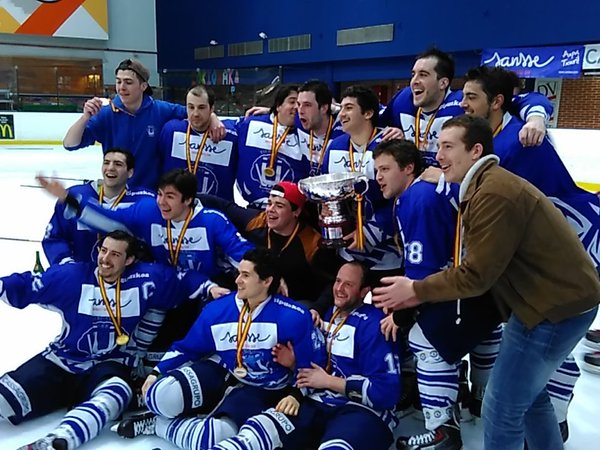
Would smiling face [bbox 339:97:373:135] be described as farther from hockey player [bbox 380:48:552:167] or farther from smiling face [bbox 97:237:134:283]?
smiling face [bbox 97:237:134:283]

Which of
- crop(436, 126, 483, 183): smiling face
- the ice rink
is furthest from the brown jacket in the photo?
the ice rink

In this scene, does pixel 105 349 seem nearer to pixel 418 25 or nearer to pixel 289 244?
pixel 289 244

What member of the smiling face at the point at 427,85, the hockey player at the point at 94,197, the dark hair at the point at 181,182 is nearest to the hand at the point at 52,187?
the hockey player at the point at 94,197

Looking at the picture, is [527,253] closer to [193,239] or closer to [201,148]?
[193,239]

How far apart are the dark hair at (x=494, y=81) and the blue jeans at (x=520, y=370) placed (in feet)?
3.55

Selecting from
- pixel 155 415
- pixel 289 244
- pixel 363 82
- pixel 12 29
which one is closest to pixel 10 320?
pixel 155 415

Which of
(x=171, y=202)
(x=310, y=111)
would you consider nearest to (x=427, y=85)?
(x=310, y=111)

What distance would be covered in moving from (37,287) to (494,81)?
209cm

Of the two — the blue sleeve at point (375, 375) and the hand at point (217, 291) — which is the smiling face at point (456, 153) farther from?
the hand at point (217, 291)

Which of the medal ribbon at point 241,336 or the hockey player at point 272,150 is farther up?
the hockey player at point 272,150

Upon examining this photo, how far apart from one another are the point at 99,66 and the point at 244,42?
15.9 feet

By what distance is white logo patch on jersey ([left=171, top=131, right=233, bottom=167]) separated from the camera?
11.2 ft

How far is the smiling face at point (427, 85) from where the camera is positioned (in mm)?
2852

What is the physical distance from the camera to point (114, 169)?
3.04 m
